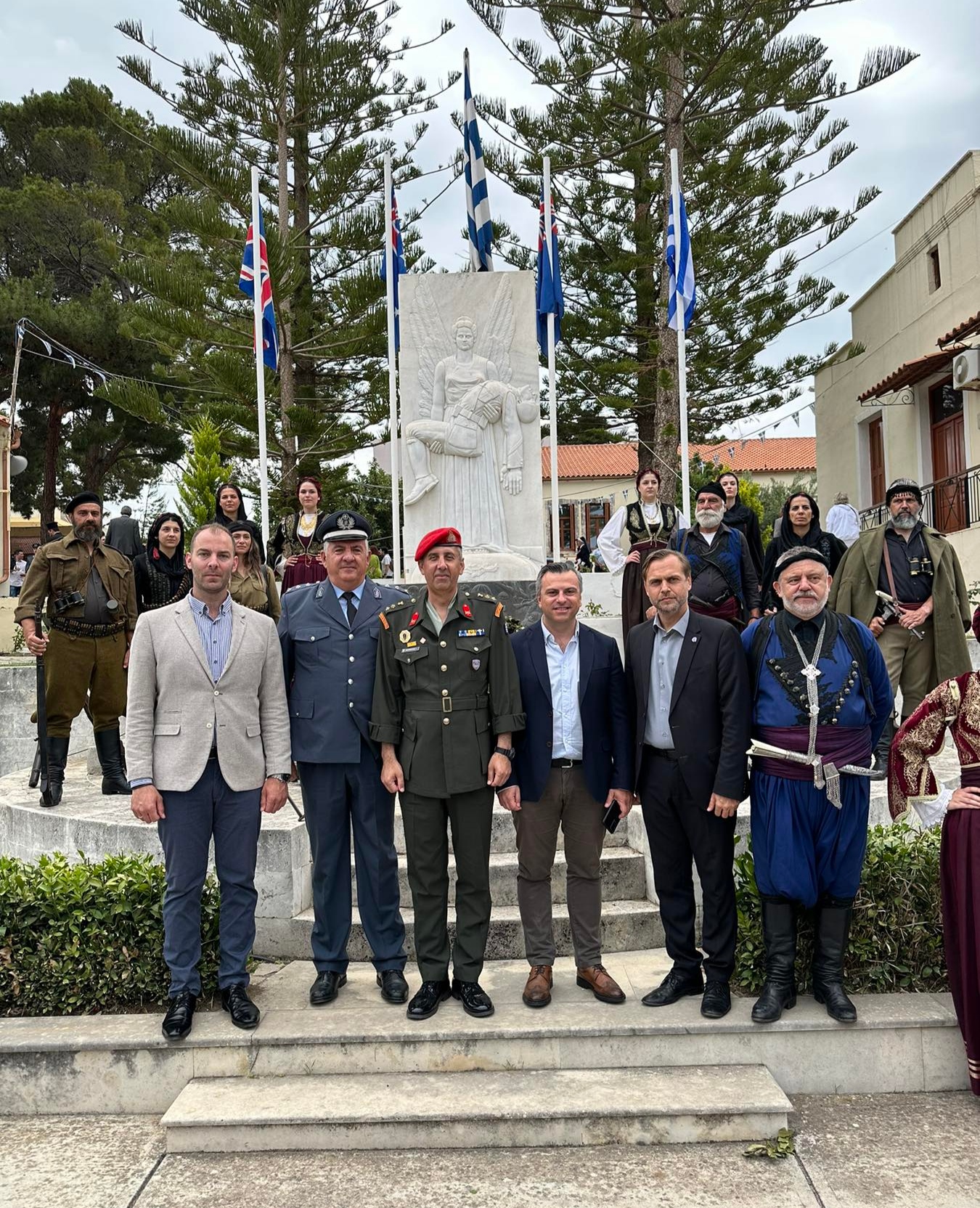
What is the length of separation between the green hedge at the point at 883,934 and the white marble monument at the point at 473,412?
4.10 m

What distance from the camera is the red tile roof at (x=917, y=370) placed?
1132 cm

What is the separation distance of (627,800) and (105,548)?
294 centimetres

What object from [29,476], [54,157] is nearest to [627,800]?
[29,476]

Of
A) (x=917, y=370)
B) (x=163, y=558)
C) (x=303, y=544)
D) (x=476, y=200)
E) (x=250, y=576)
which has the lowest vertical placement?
(x=250, y=576)

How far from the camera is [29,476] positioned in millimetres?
20250

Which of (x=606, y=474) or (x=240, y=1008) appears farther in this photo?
(x=606, y=474)

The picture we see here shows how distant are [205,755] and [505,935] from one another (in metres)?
1.28

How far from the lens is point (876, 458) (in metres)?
15.5

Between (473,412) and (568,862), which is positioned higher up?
(473,412)

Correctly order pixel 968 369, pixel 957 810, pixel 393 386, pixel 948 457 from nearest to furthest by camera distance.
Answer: pixel 957 810
pixel 393 386
pixel 968 369
pixel 948 457

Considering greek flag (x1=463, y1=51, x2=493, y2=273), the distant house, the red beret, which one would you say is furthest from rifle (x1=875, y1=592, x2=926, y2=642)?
the distant house

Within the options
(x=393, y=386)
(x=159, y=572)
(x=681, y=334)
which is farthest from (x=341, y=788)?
(x=681, y=334)

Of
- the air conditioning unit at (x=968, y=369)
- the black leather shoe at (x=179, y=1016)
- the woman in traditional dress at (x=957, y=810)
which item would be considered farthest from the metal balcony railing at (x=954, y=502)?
the black leather shoe at (x=179, y=1016)

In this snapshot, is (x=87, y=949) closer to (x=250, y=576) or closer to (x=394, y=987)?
(x=394, y=987)
